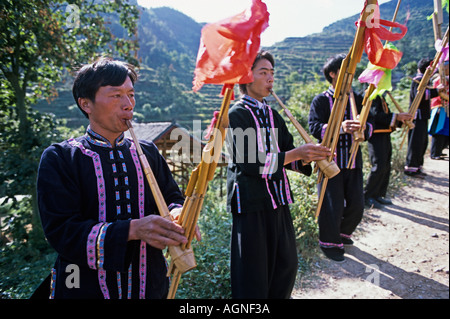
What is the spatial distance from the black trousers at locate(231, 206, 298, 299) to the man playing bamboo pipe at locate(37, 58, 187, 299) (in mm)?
583

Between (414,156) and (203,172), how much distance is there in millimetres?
6174

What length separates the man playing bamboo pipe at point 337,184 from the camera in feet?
9.56

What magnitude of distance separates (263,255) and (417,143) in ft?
17.3

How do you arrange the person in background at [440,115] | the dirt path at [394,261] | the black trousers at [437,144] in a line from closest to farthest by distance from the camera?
the dirt path at [394,261] → the person in background at [440,115] → the black trousers at [437,144]

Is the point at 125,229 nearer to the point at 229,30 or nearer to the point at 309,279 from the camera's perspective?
the point at 229,30

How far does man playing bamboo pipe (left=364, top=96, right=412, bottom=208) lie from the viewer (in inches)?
149

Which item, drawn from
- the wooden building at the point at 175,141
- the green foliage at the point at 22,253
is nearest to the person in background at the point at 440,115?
the wooden building at the point at 175,141

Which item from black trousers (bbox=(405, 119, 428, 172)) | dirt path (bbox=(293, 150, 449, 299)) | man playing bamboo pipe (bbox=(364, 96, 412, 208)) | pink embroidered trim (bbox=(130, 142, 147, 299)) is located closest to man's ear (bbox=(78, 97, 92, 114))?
pink embroidered trim (bbox=(130, 142, 147, 299))

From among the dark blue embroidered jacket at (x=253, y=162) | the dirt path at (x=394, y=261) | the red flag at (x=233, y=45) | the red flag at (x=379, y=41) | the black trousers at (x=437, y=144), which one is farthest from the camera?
the black trousers at (x=437, y=144)

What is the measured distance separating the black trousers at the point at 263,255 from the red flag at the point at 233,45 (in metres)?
1.12

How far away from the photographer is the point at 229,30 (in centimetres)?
98

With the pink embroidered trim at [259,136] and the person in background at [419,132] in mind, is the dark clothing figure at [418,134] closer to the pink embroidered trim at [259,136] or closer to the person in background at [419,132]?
the person in background at [419,132]

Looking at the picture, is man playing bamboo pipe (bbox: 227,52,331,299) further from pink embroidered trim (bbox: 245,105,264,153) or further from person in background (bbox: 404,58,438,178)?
person in background (bbox: 404,58,438,178)
